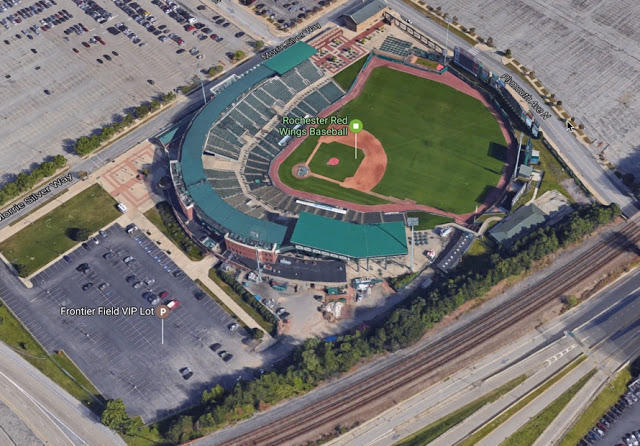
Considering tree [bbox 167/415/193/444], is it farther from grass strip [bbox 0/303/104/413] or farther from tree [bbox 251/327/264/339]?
tree [bbox 251/327/264/339]

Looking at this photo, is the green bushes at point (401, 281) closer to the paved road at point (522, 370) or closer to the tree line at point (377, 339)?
the tree line at point (377, 339)

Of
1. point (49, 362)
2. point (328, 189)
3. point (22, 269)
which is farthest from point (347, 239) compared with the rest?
point (22, 269)

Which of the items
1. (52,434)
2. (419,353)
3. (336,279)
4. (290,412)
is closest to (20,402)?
(52,434)

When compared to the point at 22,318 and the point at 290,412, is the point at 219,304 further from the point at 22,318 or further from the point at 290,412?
the point at 22,318

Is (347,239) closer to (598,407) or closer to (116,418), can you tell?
(116,418)

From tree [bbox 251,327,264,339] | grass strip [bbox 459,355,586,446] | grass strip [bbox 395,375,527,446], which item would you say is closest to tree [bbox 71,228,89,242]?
tree [bbox 251,327,264,339]
